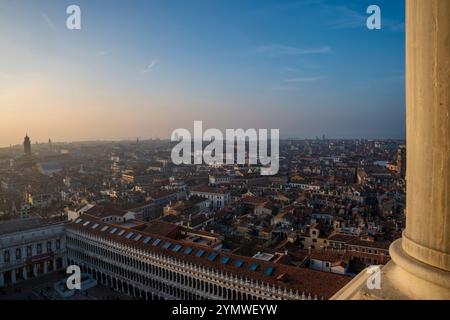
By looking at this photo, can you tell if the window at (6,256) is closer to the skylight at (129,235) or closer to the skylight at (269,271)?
the skylight at (129,235)

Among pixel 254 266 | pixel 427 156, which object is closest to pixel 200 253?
pixel 254 266

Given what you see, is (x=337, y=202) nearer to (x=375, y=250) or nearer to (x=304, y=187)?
(x=304, y=187)

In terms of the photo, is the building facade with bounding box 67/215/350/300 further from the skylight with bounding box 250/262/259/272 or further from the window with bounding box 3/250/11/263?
the window with bounding box 3/250/11/263

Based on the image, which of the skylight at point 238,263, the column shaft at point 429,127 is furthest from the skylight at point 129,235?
the column shaft at point 429,127

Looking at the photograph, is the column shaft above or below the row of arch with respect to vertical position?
above

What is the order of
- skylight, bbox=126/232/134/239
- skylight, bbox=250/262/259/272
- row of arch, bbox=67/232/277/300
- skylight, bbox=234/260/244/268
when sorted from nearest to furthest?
skylight, bbox=250/262/259/272, skylight, bbox=234/260/244/268, row of arch, bbox=67/232/277/300, skylight, bbox=126/232/134/239

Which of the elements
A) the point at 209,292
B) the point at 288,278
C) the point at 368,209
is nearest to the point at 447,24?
the point at 288,278

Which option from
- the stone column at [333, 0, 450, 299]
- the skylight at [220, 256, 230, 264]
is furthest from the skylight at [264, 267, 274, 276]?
the stone column at [333, 0, 450, 299]

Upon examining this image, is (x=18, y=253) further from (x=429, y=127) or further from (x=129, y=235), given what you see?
(x=429, y=127)
